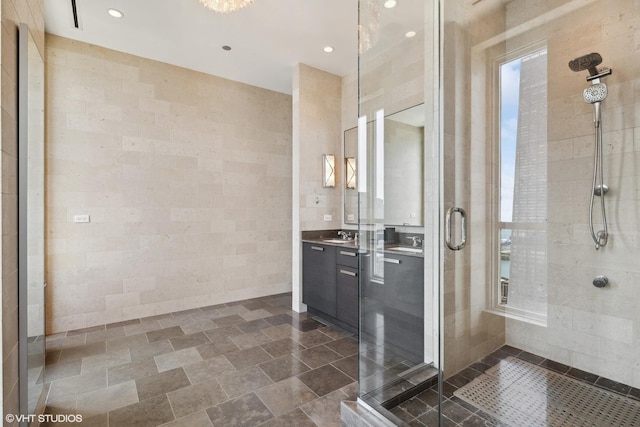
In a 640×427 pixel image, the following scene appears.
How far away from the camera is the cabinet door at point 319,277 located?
3.37 metres

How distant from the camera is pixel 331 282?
3.38 metres

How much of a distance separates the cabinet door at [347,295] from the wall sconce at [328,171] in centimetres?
123

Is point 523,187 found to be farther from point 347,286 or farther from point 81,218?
point 81,218

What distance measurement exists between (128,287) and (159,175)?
53.2 inches

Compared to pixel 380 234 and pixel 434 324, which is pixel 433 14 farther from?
pixel 434 324

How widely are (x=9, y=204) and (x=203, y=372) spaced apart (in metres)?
1.74

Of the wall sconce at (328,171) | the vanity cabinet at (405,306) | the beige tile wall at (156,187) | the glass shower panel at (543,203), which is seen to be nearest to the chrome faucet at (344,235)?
the wall sconce at (328,171)

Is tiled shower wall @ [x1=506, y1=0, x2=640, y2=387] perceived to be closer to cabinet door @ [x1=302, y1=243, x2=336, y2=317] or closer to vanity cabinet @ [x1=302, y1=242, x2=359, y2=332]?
vanity cabinet @ [x1=302, y1=242, x2=359, y2=332]

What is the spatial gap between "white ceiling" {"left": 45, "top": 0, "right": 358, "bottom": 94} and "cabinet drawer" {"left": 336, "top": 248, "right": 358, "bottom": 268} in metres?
2.25

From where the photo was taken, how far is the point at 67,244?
10.6ft

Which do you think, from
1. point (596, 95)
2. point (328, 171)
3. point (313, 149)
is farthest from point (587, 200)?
point (313, 149)

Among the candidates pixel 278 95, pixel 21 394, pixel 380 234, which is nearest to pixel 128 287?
pixel 21 394

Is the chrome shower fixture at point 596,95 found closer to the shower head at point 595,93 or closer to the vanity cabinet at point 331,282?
the shower head at point 595,93

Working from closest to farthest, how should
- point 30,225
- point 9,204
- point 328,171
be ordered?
point 9,204 → point 30,225 → point 328,171
